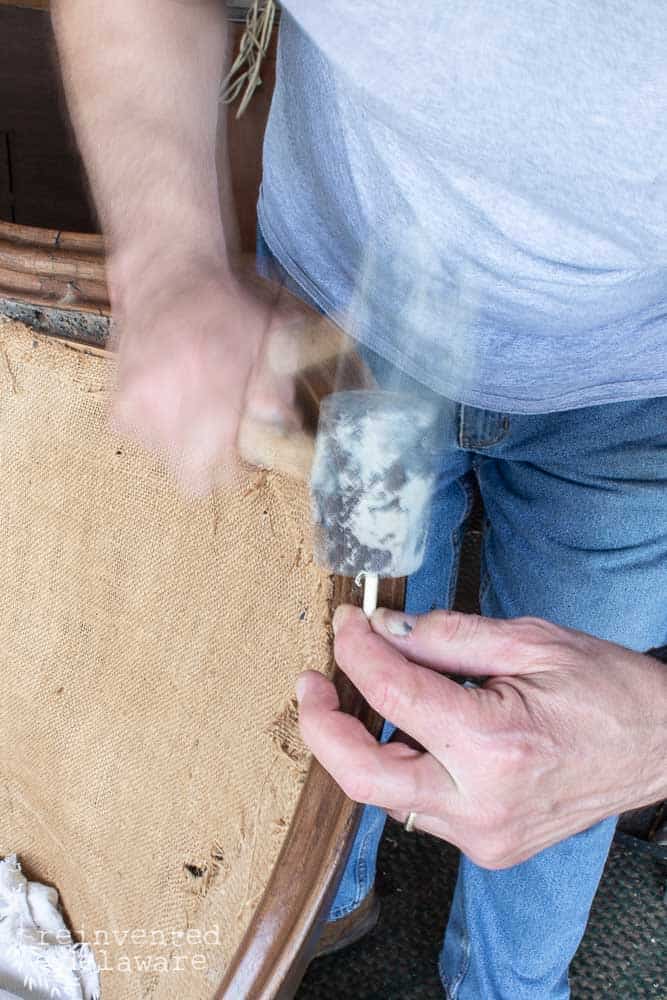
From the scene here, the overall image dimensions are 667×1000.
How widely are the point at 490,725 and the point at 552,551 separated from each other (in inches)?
10.1

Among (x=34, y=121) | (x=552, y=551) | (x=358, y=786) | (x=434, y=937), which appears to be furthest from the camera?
(x=34, y=121)

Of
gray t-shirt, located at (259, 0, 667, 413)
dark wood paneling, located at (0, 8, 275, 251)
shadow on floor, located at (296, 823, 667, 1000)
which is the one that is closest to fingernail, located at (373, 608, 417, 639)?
gray t-shirt, located at (259, 0, 667, 413)

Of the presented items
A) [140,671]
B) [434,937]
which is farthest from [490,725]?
[434,937]

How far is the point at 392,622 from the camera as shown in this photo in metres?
0.36

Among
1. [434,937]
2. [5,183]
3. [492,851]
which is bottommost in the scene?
[434,937]

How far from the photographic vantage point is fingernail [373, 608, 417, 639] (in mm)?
353

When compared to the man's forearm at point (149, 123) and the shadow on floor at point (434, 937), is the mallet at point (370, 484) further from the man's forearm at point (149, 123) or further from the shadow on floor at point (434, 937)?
the shadow on floor at point (434, 937)

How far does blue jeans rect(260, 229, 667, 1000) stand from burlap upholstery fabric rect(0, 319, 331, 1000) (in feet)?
0.40

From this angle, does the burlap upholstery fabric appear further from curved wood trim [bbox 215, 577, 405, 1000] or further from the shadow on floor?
the shadow on floor

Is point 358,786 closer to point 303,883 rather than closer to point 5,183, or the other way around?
point 303,883

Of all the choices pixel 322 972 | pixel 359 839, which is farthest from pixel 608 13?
pixel 322 972

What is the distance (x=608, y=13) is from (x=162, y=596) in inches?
11.9

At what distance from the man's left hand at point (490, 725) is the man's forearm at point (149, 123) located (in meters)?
0.19

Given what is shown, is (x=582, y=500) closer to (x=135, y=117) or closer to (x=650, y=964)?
(x=135, y=117)
